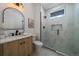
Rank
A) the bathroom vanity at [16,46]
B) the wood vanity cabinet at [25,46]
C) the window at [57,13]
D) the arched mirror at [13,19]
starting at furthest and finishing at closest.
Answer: the window at [57,13] → the arched mirror at [13,19] → the wood vanity cabinet at [25,46] → the bathroom vanity at [16,46]

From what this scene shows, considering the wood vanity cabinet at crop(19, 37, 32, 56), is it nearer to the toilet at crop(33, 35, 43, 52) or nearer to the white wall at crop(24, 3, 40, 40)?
the toilet at crop(33, 35, 43, 52)

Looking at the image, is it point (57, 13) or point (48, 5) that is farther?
point (57, 13)

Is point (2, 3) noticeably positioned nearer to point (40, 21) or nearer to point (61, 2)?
point (40, 21)

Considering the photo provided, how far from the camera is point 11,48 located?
5.21 feet

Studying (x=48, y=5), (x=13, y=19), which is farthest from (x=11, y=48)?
(x=48, y=5)

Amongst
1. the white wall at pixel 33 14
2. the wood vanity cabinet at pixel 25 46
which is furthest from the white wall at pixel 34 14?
the wood vanity cabinet at pixel 25 46

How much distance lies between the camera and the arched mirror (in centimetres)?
196

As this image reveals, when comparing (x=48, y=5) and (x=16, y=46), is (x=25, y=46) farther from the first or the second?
(x=48, y=5)

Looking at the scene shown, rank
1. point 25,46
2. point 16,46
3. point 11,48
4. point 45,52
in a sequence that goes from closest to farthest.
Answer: point 11,48
point 16,46
point 25,46
point 45,52

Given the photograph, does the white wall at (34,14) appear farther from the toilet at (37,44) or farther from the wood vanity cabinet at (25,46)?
the wood vanity cabinet at (25,46)

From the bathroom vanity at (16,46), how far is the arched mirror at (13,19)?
1.11 feet

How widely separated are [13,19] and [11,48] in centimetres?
73

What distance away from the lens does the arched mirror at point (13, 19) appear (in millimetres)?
1961

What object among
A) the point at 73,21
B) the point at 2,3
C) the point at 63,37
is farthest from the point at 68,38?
the point at 2,3
